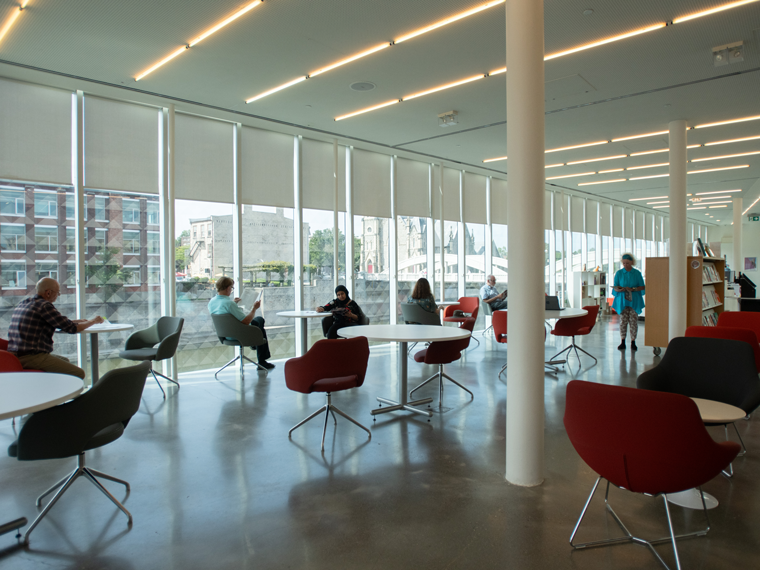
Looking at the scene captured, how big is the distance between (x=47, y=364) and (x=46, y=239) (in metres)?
2.32

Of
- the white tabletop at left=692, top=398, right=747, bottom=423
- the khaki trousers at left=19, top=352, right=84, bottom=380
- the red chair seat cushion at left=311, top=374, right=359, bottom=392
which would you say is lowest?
the red chair seat cushion at left=311, top=374, right=359, bottom=392

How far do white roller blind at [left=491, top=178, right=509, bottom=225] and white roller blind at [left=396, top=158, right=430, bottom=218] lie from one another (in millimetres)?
2474

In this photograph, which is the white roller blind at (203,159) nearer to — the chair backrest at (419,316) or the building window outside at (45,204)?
the building window outside at (45,204)

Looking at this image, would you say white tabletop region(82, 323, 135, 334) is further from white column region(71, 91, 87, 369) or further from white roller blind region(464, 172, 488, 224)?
white roller blind region(464, 172, 488, 224)

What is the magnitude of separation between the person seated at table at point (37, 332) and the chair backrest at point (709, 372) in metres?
4.85

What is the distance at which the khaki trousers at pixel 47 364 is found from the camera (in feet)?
14.0

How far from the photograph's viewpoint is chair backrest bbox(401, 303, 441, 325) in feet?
24.1

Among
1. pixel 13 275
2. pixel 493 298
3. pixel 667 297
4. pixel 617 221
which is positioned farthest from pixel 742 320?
pixel 617 221

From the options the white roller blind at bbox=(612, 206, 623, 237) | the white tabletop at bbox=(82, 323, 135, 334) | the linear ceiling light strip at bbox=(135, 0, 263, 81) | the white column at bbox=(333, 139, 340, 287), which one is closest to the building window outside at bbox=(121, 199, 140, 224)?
the linear ceiling light strip at bbox=(135, 0, 263, 81)

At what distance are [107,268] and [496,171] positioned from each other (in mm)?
8540

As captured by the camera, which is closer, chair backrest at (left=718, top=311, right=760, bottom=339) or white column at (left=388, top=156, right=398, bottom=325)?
chair backrest at (left=718, top=311, right=760, bottom=339)

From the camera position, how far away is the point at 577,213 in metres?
15.5

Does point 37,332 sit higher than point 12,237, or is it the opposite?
point 12,237

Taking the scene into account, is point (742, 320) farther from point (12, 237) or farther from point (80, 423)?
point (12, 237)
